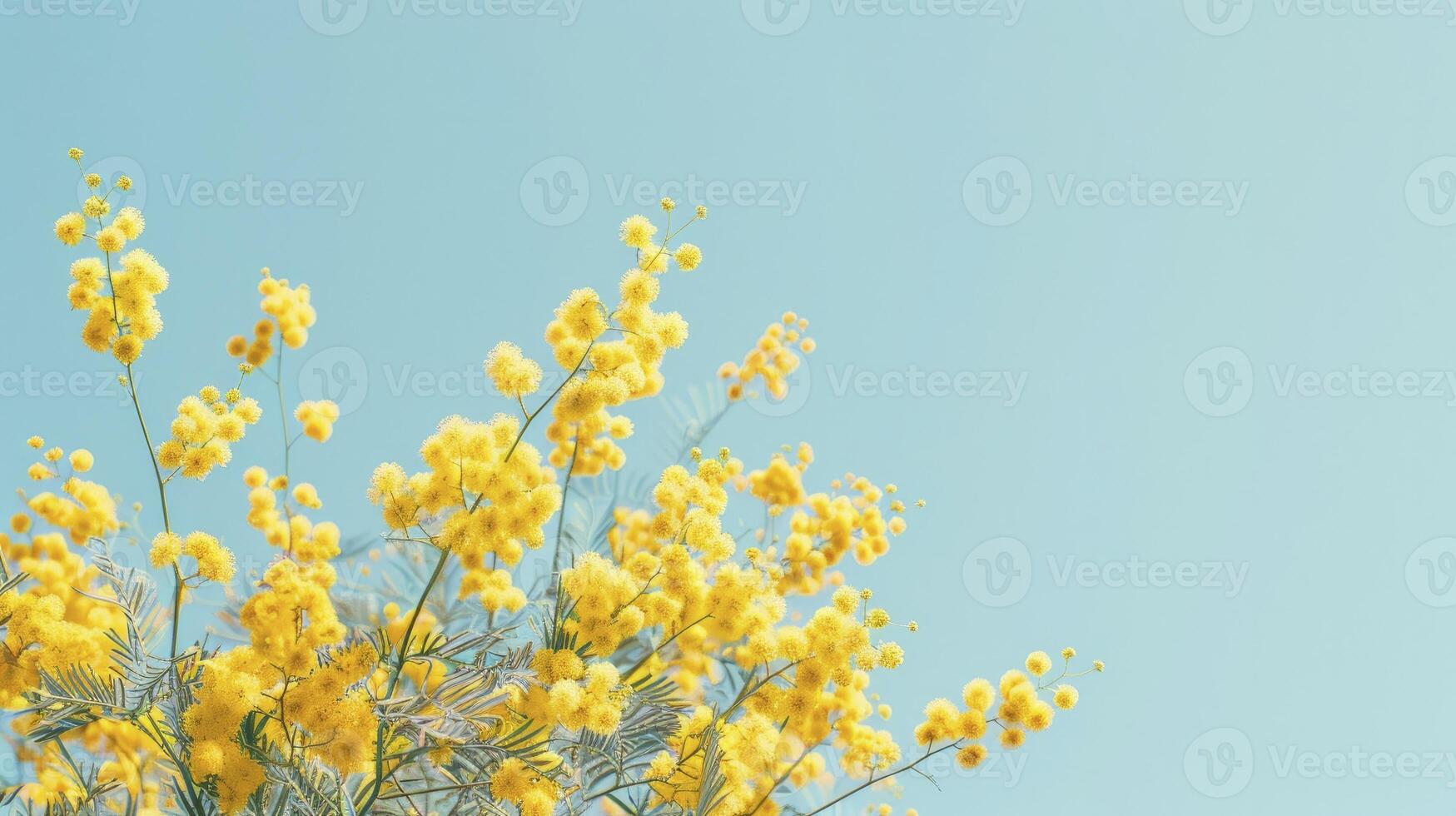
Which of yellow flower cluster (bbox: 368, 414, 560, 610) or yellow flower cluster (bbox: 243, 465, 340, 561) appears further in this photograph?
yellow flower cluster (bbox: 243, 465, 340, 561)

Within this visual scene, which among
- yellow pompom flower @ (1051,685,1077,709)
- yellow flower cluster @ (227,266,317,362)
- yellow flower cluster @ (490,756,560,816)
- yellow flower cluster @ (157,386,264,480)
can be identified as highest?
yellow flower cluster @ (227,266,317,362)

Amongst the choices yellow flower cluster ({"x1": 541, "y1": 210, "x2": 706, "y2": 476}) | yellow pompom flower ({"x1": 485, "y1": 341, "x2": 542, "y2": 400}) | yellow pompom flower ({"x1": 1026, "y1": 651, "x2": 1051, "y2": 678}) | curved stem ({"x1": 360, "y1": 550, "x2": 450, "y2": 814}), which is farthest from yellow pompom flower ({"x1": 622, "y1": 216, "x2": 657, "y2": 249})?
yellow pompom flower ({"x1": 1026, "y1": 651, "x2": 1051, "y2": 678})

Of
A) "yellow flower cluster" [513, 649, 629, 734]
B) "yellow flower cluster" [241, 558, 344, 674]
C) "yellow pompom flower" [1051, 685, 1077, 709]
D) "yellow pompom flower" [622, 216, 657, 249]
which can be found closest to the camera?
"yellow flower cluster" [241, 558, 344, 674]

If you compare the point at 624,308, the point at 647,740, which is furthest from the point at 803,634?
the point at 624,308

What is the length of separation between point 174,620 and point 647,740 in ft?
3.85

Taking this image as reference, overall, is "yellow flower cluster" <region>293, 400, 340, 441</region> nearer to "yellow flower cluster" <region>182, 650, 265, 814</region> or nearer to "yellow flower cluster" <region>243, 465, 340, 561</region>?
"yellow flower cluster" <region>243, 465, 340, 561</region>

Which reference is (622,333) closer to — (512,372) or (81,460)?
(512,372)

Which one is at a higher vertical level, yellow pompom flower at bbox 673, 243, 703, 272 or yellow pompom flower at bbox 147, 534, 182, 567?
yellow pompom flower at bbox 673, 243, 703, 272

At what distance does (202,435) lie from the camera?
2.39 m

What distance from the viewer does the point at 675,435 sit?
3551mm

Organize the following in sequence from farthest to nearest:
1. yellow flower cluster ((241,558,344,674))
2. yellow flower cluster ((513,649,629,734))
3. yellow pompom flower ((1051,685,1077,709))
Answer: yellow pompom flower ((1051,685,1077,709)) → yellow flower cluster ((513,649,629,734)) → yellow flower cluster ((241,558,344,674))

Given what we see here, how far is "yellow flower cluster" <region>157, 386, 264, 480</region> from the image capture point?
7.73 ft

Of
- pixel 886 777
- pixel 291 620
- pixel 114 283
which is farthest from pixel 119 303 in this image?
pixel 886 777

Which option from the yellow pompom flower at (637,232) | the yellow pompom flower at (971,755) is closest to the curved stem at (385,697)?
the yellow pompom flower at (637,232)
